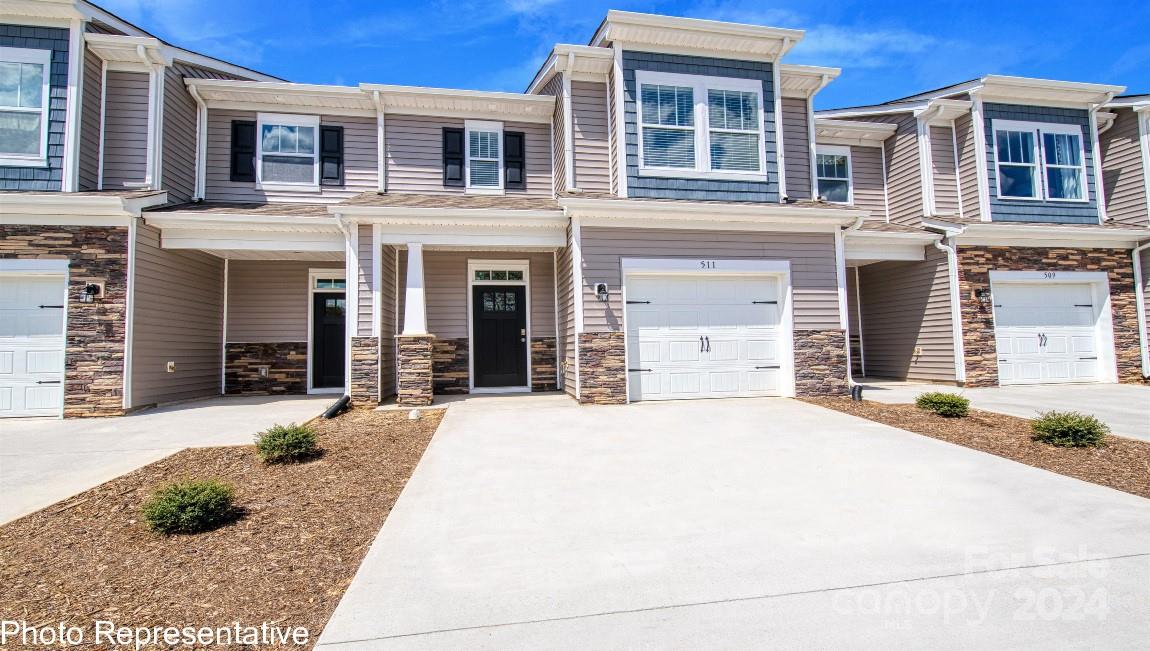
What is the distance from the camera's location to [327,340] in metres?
11.3

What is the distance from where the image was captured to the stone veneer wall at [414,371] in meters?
8.85

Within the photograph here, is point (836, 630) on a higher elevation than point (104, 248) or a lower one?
lower

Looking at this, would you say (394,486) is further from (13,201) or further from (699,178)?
(13,201)

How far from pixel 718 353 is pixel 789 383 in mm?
1274

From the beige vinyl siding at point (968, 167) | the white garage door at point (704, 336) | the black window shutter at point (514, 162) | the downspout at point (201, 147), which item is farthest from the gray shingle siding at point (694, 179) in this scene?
the downspout at point (201, 147)

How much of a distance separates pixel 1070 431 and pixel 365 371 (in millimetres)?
9092

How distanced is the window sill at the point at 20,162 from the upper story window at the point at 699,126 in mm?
9420

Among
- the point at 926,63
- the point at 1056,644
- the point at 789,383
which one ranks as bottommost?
the point at 1056,644

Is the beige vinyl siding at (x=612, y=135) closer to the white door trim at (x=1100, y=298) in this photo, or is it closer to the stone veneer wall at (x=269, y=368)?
the stone veneer wall at (x=269, y=368)

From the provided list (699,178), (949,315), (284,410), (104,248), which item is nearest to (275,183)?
(104,248)

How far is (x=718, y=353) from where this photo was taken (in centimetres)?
938

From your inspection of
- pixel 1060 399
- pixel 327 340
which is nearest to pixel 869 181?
pixel 1060 399

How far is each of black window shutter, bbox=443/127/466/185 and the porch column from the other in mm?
2589

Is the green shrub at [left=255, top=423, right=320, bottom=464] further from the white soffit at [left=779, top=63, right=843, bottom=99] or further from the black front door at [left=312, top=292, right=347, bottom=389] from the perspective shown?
the white soffit at [left=779, top=63, right=843, bottom=99]
